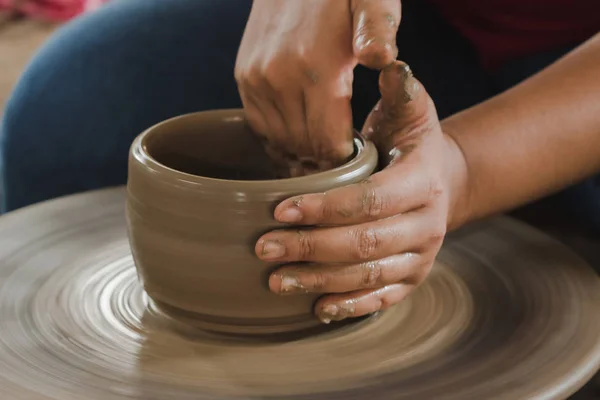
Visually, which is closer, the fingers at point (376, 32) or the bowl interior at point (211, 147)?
the fingers at point (376, 32)

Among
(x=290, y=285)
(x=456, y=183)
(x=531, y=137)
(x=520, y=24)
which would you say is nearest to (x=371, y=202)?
(x=290, y=285)

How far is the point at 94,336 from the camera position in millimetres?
858

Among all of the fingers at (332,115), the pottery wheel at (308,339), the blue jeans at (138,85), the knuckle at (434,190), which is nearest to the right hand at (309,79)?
the fingers at (332,115)

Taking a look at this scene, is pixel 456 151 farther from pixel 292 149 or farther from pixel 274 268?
pixel 274 268

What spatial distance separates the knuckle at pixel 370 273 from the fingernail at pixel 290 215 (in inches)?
3.6

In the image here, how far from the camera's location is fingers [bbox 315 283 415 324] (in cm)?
84

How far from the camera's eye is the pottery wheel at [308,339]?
0.78 m

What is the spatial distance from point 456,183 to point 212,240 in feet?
1.11

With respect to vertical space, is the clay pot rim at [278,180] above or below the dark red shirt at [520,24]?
above

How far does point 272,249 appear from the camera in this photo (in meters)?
0.79

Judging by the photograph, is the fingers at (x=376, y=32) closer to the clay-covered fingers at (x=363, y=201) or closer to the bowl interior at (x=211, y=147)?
the clay-covered fingers at (x=363, y=201)

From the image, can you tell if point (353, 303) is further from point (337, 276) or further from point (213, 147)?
point (213, 147)

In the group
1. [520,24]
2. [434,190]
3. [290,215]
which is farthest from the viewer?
[520,24]

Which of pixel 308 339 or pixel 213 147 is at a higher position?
pixel 213 147
